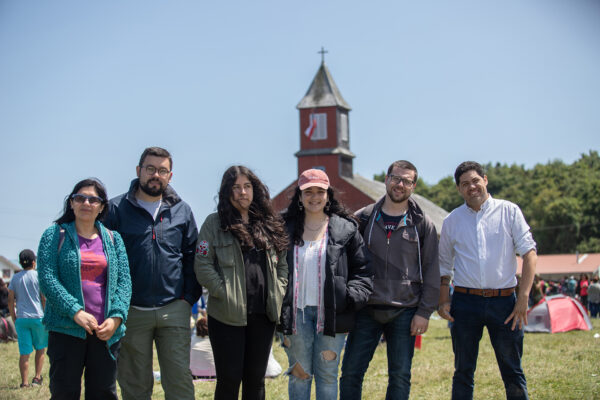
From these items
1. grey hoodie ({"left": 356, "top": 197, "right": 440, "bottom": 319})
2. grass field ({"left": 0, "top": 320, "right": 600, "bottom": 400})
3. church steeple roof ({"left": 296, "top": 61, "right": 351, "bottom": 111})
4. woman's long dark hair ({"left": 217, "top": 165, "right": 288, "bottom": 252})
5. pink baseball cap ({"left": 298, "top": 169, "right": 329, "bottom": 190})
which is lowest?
grass field ({"left": 0, "top": 320, "right": 600, "bottom": 400})

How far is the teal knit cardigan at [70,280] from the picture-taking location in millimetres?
4578

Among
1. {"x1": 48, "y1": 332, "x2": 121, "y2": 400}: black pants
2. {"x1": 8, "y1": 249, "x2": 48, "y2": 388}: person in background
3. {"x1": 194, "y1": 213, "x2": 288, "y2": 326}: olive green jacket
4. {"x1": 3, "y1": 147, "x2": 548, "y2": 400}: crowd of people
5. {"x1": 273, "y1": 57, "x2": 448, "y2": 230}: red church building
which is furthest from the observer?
{"x1": 273, "y1": 57, "x2": 448, "y2": 230}: red church building

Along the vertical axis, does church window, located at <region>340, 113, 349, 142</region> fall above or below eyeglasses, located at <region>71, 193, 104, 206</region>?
above

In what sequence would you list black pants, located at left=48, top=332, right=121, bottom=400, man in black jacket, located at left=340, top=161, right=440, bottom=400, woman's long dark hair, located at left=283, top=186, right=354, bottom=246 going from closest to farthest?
black pants, located at left=48, top=332, right=121, bottom=400 < man in black jacket, located at left=340, top=161, right=440, bottom=400 < woman's long dark hair, located at left=283, top=186, right=354, bottom=246

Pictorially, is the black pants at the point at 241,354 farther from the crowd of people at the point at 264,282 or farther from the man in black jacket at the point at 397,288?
the man in black jacket at the point at 397,288

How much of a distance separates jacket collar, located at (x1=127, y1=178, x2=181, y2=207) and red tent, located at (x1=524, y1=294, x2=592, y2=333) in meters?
13.9

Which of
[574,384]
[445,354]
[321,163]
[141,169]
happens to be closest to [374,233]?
[141,169]

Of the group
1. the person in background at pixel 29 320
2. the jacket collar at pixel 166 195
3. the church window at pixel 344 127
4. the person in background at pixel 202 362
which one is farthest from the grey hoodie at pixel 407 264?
the church window at pixel 344 127

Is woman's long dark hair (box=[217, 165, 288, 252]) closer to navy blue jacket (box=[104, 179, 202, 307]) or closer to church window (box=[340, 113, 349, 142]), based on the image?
navy blue jacket (box=[104, 179, 202, 307])

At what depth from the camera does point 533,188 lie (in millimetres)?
78625

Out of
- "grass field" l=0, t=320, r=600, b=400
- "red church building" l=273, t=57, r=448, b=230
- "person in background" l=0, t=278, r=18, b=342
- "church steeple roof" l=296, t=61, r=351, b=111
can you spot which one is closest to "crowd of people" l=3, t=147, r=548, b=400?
"grass field" l=0, t=320, r=600, b=400

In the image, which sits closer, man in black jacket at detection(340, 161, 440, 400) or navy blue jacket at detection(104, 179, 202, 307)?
navy blue jacket at detection(104, 179, 202, 307)

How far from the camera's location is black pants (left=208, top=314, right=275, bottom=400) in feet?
16.1

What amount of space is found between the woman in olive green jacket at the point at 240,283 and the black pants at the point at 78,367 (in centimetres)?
81
